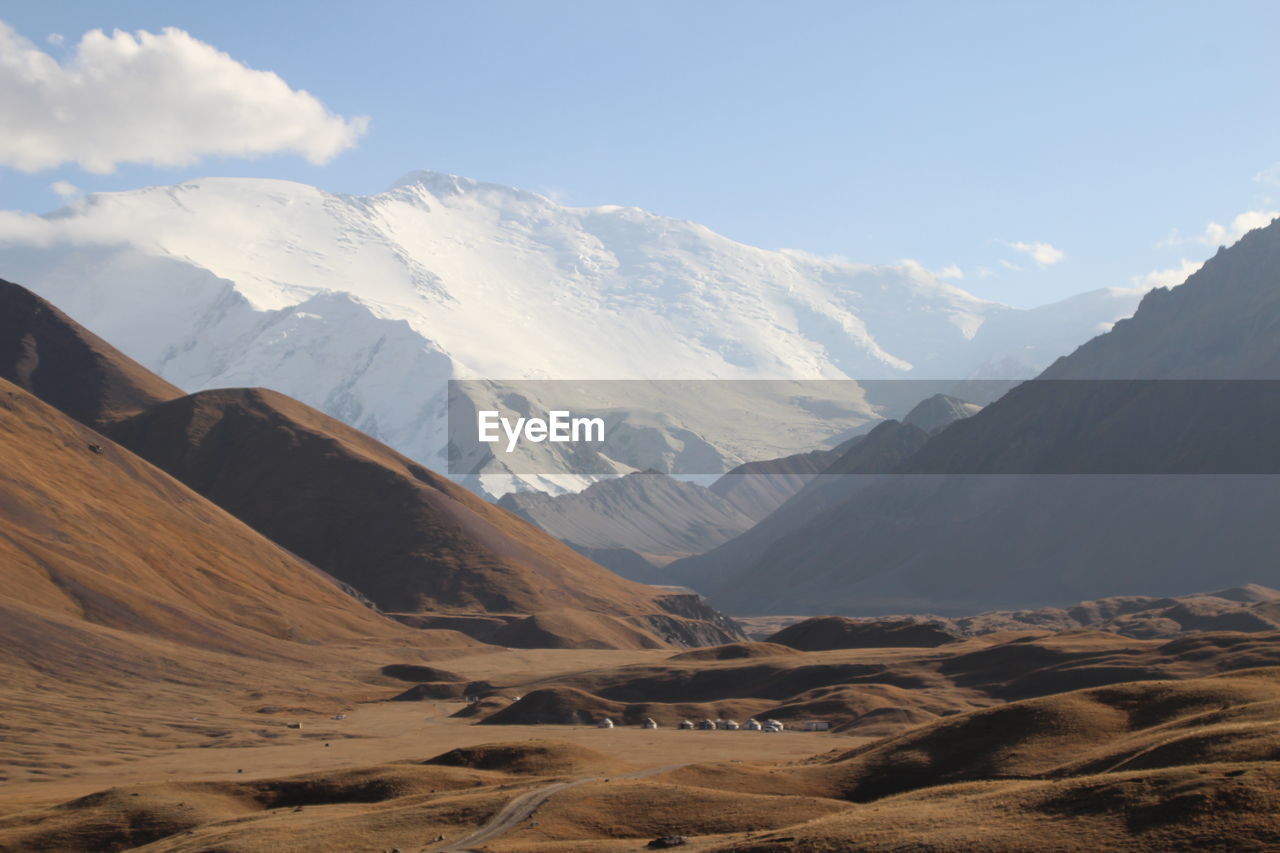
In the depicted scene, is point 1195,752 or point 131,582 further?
point 131,582

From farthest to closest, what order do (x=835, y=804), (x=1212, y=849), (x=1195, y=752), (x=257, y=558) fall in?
(x=257, y=558) → (x=835, y=804) → (x=1195, y=752) → (x=1212, y=849)

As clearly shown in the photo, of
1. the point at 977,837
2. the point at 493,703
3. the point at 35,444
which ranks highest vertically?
the point at 35,444

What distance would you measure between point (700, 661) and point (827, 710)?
4088 centimetres

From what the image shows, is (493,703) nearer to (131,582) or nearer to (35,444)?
(131,582)

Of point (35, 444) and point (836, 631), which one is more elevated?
point (35, 444)

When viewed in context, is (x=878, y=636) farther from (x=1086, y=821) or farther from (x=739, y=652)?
(x=1086, y=821)

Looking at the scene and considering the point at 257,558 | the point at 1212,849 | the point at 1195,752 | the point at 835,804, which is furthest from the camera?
the point at 257,558

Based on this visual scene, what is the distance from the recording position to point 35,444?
18062 centimetres

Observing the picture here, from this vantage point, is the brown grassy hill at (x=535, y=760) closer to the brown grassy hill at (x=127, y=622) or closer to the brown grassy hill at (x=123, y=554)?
the brown grassy hill at (x=127, y=622)

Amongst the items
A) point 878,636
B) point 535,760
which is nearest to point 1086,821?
point 535,760

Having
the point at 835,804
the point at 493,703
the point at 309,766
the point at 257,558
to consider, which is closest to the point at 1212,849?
the point at 835,804

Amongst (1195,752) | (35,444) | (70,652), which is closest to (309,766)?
(70,652)

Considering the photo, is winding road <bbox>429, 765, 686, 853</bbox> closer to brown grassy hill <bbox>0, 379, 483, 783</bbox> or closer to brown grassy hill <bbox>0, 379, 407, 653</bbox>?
brown grassy hill <bbox>0, 379, 483, 783</bbox>

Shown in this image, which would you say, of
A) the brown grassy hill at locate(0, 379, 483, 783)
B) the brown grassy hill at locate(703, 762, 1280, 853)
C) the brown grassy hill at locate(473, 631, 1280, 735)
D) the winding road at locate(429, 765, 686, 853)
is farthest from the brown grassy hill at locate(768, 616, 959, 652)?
the brown grassy hill at locate(703, 762, 1280, 853)
